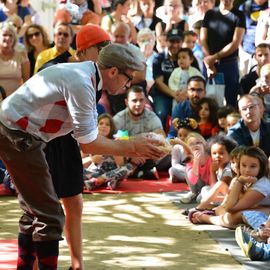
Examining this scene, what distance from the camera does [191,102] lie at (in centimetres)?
847

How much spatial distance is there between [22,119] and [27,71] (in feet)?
17.7

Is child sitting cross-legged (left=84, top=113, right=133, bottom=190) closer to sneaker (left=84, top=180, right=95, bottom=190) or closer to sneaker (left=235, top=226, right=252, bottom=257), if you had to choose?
sneaker (left=84, top=180, right=95, bottom=190)

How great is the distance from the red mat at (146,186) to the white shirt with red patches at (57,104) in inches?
140

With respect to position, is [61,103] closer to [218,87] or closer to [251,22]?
[218,87]

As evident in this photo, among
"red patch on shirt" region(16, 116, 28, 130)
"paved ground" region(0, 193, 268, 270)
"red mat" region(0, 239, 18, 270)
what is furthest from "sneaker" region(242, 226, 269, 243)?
"red patch on shirt" region(16, 116, 28, 130)

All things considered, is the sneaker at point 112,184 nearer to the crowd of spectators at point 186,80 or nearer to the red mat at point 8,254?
the crowd of spectators at point 186,80

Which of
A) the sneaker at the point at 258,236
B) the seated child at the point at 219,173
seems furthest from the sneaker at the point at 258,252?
the seated child at the point at 219,173

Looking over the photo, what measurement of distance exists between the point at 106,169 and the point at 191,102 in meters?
1.50

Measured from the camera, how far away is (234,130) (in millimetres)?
7211

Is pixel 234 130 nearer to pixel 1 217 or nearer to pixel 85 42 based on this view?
pixel 1 217

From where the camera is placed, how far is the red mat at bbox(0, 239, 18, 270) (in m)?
4.63

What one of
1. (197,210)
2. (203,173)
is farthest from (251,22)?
(197,210)

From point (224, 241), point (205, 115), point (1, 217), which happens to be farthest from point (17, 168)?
point (205, 115)

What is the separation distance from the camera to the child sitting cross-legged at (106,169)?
7.27 meters
